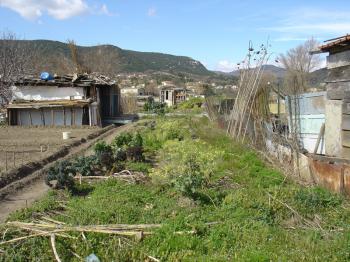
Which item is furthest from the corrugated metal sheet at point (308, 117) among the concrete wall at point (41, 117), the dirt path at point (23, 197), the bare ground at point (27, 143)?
the concrete wall at point (41, 117)

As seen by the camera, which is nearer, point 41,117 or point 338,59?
point 338,59

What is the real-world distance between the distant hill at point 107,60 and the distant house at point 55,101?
9.64 m

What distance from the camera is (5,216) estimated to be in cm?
741

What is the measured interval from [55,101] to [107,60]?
3138 cm

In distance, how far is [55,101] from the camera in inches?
940

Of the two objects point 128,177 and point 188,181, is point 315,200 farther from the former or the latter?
point 128,177

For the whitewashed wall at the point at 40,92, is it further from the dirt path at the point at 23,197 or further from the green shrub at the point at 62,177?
the green shrub at the point at 62,177

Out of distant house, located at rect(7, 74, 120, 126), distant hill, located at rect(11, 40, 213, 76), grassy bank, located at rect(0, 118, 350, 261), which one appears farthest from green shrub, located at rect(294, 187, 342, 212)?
distant hill, located at rect(11, 40, 213, 76)

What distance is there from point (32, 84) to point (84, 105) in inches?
130

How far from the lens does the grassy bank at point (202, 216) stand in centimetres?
547

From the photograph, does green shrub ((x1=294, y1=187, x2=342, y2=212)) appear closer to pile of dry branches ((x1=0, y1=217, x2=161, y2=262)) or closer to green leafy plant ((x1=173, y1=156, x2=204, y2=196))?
green leafy plant ((x1=173, y1=156, x2=204, y2=196))

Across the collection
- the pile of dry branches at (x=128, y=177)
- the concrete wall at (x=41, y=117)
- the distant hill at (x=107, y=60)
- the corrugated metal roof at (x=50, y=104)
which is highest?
the distant hill at (x=107, y=60)

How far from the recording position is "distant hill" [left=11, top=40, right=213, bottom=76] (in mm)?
44525

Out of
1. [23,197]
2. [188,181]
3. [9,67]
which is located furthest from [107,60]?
[188,181]
